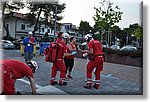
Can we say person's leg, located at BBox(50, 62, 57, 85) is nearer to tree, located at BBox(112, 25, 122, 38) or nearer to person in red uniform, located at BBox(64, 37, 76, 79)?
person in red uniform, located at BBox(64, 37, 76, 79)

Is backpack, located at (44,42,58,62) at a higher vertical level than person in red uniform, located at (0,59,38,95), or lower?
higher

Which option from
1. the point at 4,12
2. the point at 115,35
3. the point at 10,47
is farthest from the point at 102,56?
the point at 4,12

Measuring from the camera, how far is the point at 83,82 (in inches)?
83.5

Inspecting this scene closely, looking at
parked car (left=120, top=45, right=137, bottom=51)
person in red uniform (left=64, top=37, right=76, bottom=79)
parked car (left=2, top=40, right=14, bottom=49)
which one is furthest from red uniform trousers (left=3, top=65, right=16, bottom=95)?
parked car (left=120, top=45, right=137, bottom=51)

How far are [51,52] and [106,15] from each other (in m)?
0.67

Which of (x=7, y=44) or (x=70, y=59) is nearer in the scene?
(x=7, y=44)

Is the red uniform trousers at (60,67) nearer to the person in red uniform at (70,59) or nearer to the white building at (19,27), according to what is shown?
the person in red uniform at (70,59)

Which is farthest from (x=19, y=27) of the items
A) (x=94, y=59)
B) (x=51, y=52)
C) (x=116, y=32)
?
(x=116, y=32)

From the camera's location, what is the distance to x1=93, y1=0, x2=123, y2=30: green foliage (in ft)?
6.74

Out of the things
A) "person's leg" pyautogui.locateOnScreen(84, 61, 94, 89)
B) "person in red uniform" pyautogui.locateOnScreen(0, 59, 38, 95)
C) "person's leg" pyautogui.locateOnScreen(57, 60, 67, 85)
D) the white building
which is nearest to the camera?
"person in red uniform" pyautogui.locateOnScreen(0, 59, 38, 95)

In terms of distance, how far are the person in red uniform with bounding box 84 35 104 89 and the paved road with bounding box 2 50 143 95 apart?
1.6 inches

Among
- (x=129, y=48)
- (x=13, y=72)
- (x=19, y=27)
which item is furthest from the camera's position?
(x=129, y=48)

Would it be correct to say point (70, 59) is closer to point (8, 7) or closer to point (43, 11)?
point (43, 11)

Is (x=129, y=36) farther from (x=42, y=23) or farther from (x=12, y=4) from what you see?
(x=12, y=4)
